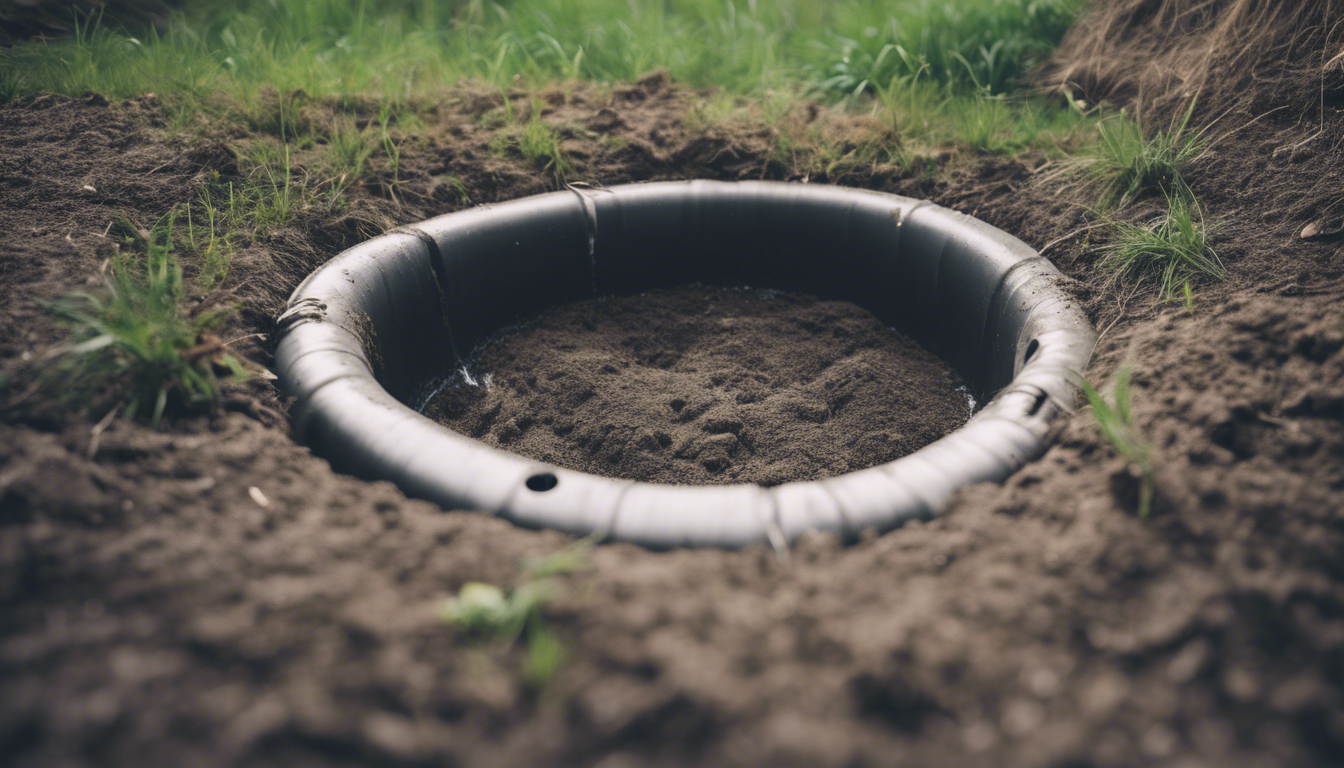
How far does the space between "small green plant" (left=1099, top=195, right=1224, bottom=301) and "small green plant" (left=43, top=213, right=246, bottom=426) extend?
92.9 inches

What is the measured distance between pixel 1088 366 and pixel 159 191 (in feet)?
9.19

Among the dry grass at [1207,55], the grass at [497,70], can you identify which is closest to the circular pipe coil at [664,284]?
the grass at [497,70]

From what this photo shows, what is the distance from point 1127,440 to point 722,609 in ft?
2.83

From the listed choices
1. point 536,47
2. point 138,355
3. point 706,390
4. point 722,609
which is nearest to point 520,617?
point 722,609

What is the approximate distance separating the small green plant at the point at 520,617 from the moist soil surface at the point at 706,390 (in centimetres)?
103

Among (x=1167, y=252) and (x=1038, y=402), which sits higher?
(x=1167, y=252)

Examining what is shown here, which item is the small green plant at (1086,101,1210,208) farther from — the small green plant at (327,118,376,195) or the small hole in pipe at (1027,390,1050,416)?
the small green plant at (327,118,376,195)

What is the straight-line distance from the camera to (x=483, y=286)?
2.71 metres

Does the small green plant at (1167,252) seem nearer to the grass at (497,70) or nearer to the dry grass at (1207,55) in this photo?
the dry grass at (1207,55)

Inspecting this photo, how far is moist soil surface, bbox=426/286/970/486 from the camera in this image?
2.26 meters

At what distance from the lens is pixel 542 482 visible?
1.58 meters

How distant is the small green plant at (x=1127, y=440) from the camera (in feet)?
4.36

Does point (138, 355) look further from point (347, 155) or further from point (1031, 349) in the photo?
point (1031, 349)

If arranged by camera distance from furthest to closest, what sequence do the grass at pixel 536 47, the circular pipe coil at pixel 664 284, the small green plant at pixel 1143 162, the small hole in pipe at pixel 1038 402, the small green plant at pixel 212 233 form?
the grass at pixel 536 47, the small green plant at pixel 1143 162, the small green plant at pixel 212 233, the small hole in pipe at pixel 1038 402, the circular pipe coil at pixel 664 284
